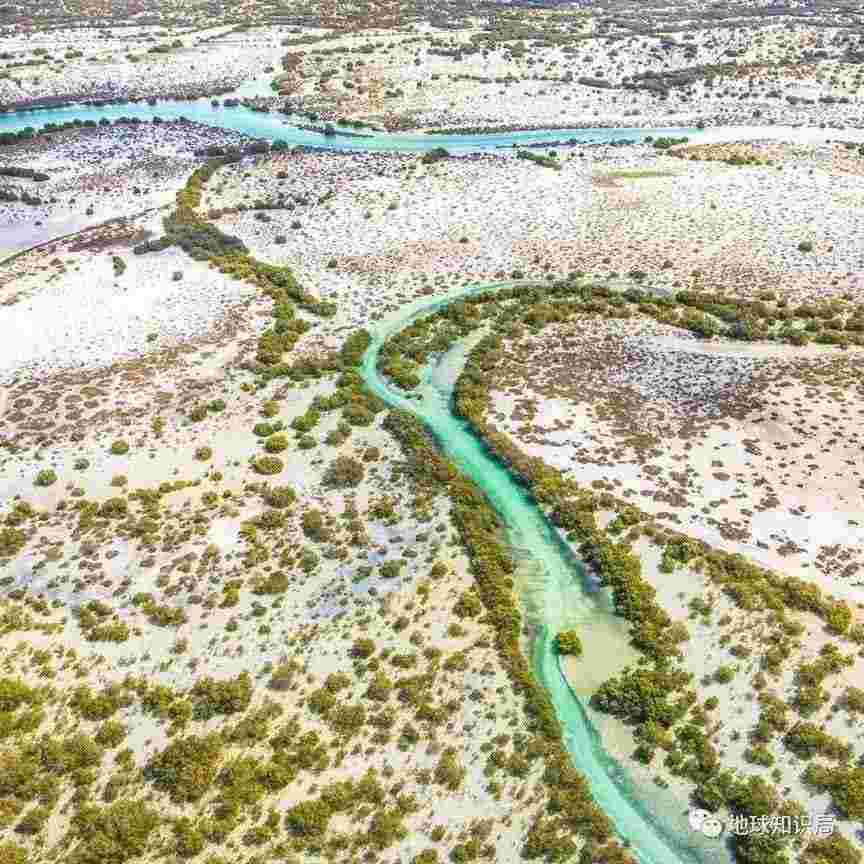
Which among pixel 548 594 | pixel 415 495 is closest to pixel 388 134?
pixel 415 495

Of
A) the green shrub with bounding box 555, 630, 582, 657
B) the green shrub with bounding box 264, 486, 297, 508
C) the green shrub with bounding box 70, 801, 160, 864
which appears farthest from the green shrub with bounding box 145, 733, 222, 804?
the green shrub with bounding box 555, 630, 582, 657

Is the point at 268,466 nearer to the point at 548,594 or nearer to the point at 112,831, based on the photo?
the point at 548,594

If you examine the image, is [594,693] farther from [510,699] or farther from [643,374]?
[643,374]

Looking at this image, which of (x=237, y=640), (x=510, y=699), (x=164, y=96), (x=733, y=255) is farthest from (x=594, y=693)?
(x=164, y=96)

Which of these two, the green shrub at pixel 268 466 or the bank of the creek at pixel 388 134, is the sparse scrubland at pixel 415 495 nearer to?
the green shrub at pixel 268 466

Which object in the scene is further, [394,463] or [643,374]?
[643,374]

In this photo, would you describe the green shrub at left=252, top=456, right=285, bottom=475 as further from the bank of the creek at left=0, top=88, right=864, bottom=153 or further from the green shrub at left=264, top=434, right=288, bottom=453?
the bank of the creek at left=0, top=88, right=864, bottom=153

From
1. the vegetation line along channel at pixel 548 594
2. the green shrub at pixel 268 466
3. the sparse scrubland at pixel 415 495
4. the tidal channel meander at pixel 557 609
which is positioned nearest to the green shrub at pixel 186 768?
the sparse scrubland at pixel 415 495

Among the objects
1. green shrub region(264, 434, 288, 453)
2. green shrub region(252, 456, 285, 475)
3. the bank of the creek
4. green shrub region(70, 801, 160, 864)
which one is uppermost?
the bank of the creek
